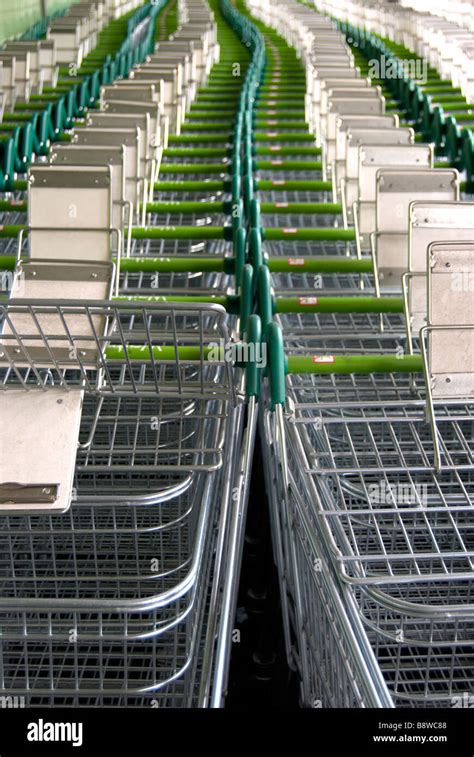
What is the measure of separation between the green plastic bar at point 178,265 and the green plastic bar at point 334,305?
0.43 meters

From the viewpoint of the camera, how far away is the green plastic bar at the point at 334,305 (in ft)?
9.28

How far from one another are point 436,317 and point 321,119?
3.45 m

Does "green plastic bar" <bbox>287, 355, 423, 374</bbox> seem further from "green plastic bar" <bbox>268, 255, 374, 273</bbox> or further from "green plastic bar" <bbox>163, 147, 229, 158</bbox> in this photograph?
"green plastic bar" <bbox>163, 147, 229, 158</bbox>

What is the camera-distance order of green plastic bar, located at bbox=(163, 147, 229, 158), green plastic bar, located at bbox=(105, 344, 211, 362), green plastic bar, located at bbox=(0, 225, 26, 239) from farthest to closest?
green plastic bar, located at bbox=(163, 147, 229, 158) → green plastic bar, located at bbox=(0, 225, 26, 239) → green plastic bar, located at bbox=(105, 344, 211, 362)

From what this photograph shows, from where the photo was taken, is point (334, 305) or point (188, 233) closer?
point (334, 305)

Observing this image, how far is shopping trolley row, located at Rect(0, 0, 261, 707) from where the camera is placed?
6.65ft

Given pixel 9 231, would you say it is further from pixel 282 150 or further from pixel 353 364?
pixel 282 150

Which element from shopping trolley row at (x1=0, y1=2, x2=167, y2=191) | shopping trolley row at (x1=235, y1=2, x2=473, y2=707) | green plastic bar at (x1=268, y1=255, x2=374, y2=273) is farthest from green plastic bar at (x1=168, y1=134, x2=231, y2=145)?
green plastic bar at (x1=268, y1=255, x2=374, y2=273)

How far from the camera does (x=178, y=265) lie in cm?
319

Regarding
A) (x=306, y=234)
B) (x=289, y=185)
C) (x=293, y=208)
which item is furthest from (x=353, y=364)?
(x=289, y=185)

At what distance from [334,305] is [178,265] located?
0.63 metres

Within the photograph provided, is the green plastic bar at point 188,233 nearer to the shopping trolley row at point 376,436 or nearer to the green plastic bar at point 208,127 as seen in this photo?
the shopping trolley row at point 376,436
